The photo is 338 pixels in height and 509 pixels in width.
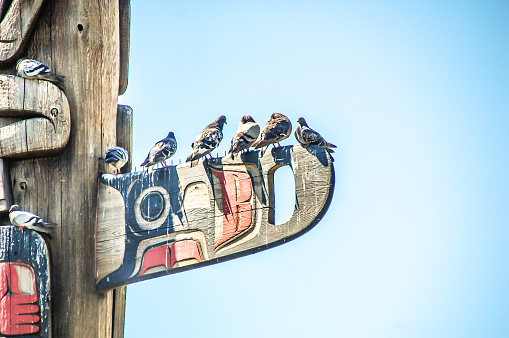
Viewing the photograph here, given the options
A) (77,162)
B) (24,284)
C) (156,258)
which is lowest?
(24,284)

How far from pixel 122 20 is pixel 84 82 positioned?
0.77m

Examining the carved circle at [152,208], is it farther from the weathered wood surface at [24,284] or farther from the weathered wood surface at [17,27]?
the weathered wood surface at [17,27]

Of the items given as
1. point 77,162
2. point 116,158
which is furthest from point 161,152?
point 77,162

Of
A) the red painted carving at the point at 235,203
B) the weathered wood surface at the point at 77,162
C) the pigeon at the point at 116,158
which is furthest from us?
the pigeon at the point at 116,158

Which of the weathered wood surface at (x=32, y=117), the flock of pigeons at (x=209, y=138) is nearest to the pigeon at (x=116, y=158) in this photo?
the flock of pigeons at (x=209, y=138)

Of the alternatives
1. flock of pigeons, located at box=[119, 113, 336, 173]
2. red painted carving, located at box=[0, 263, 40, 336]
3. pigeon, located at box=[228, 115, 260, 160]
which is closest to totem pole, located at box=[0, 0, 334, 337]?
red painted carving, located at box=[0, 263, 40, 336]

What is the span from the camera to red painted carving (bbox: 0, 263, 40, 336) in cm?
448

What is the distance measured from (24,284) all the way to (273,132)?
200 cm

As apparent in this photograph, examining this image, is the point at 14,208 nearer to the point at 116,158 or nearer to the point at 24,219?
the point at 24,219

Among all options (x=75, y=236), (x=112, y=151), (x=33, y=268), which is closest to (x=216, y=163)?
(x=112, y=151)

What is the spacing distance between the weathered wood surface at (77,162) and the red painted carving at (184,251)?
623mm

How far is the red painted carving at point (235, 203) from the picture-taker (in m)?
4.47

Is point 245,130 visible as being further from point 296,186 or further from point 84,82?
point 84,82

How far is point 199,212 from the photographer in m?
4.61
